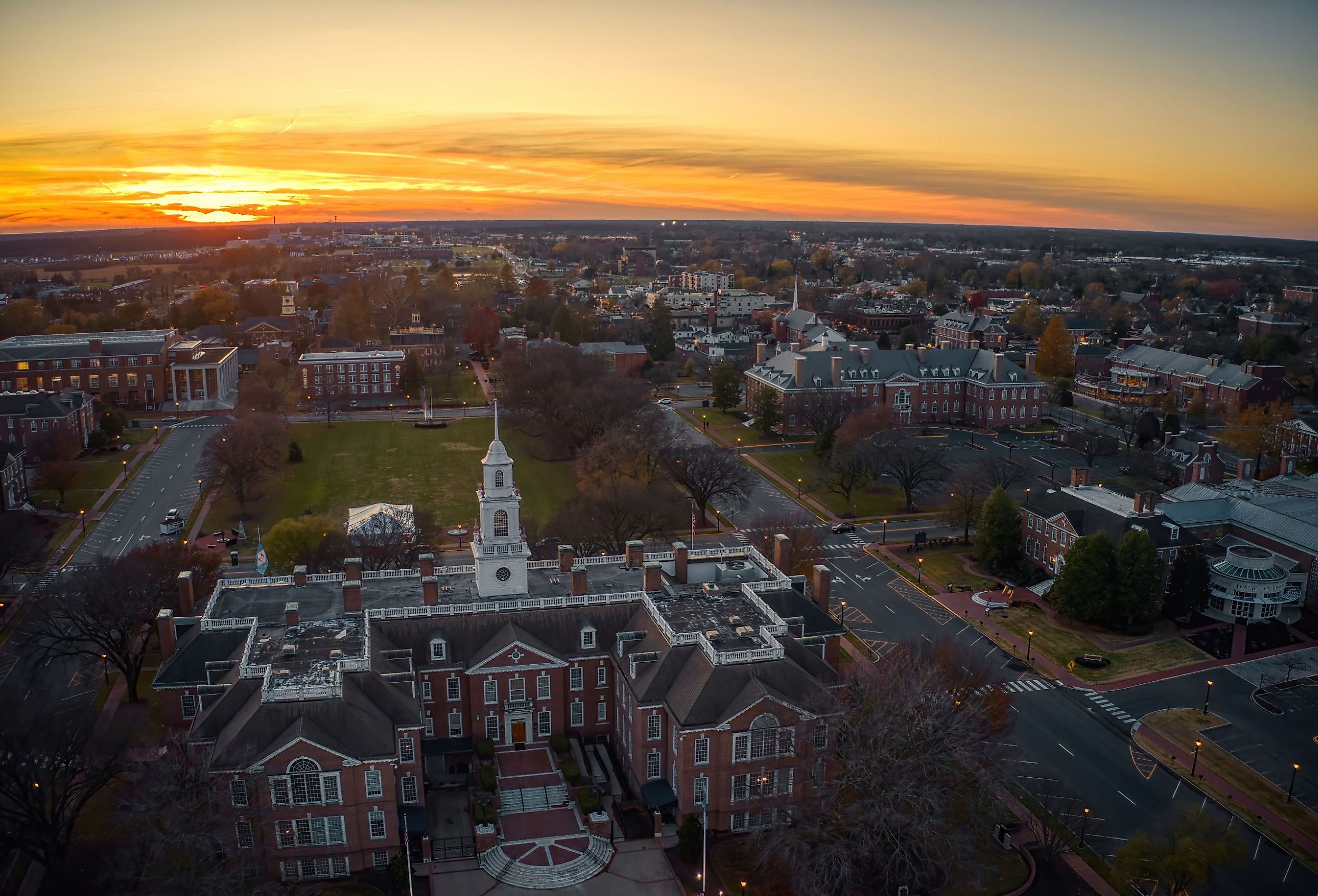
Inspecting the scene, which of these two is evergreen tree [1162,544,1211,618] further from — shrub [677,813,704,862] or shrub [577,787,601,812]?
shrub [577,787,601,812]

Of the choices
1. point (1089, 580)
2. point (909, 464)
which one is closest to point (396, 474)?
point (909, 464)

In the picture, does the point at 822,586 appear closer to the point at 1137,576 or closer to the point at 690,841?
the point at 690,841

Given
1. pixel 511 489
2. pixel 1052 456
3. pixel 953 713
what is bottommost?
pixel 1052 456

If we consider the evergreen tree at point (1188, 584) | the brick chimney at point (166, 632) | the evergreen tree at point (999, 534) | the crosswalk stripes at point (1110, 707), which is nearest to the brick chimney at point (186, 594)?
the brick chimney at point (166, 632)

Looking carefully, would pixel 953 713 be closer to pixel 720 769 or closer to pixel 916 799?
pixel 916 799

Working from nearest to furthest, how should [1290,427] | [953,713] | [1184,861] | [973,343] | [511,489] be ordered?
1. [1184,861]
2. [953,713]
3. [511,489]
4. [1290,427]
5. [973,343]

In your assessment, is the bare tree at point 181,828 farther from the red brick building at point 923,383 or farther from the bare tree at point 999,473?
the red brick building at point 923,383

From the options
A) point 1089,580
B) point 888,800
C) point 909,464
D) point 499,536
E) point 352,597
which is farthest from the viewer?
point 909,464

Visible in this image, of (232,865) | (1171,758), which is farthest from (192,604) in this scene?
(1171,758)
